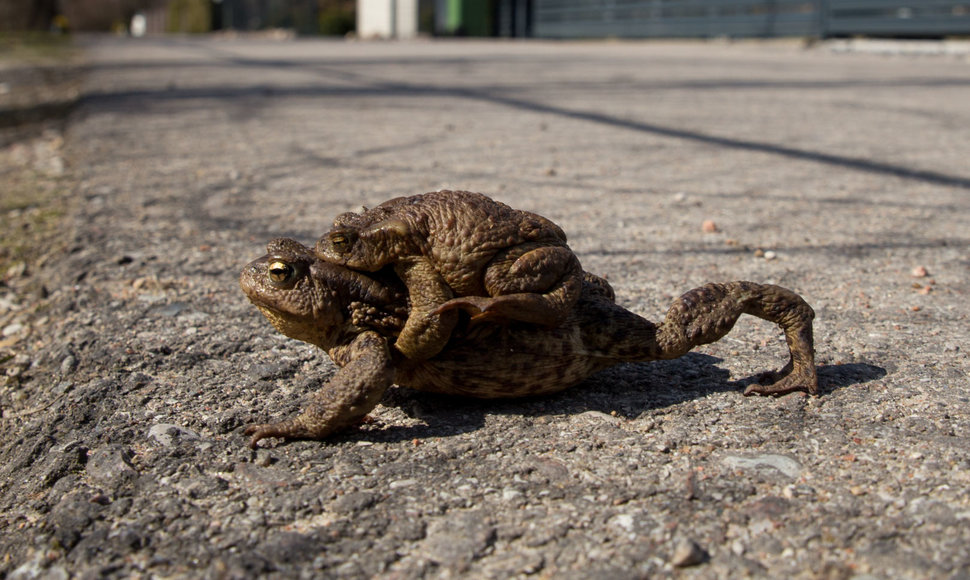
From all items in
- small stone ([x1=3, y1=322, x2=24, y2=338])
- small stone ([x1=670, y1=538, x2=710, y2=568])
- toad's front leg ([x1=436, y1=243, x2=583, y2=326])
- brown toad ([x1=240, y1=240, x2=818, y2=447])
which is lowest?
small stone ([x1=3, y1=322, x2=24, y2=338])

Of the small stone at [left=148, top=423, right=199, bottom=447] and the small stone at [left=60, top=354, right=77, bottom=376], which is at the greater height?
the small stone at [left=148, top=423, right=199, bottom=447]

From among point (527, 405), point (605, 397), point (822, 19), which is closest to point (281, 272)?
point (527, 405)

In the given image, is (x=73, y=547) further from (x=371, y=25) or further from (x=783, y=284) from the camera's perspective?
(x=371, y=25)

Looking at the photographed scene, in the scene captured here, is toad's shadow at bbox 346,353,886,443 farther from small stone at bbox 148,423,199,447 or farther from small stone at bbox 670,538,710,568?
small stone at bbox 670,538,710,568

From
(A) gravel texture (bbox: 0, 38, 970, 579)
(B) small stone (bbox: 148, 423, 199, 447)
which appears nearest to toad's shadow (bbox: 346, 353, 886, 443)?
(A) gravel texture (bbox: 0, 38, 970, 579)

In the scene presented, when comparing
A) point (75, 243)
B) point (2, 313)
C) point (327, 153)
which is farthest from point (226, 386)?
point (327, 153)

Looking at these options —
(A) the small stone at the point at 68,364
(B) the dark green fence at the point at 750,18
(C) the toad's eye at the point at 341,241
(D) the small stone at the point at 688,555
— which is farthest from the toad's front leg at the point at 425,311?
(B) the dark green fence at the point at 750,18
